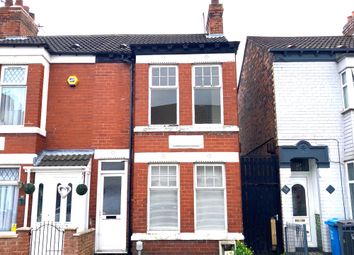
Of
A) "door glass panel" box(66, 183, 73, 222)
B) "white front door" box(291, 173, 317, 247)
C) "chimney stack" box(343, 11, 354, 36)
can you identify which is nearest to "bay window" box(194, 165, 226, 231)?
"white front door" box(291, 173, 317, 247)

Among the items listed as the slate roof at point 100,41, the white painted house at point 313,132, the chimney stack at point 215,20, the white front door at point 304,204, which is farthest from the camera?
the chimney stack at point 215,20

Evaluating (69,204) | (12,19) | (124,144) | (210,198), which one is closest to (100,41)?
(12,19)

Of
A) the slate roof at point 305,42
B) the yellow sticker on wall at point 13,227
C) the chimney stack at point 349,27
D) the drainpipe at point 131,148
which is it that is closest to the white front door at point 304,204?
the slate roof at point 305,42

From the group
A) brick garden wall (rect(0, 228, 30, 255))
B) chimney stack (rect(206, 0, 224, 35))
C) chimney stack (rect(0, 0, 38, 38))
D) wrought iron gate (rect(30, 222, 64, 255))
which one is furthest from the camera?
chimney stack (rect(0, 0, 38, 38))

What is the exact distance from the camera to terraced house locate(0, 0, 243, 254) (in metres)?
10.5

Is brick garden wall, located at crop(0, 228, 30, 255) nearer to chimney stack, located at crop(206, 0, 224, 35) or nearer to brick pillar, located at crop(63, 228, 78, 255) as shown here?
brick pillar, located at crop(63, 228, 78, 255)

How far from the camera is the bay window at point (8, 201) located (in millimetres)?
10609

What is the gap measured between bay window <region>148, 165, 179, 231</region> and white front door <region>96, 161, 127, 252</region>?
3.10 ft

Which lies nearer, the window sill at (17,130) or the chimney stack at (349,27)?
the window sill at (17,130)

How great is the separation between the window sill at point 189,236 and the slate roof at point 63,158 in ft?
9.31

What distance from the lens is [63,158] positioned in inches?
433

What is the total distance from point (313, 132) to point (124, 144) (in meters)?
6.34

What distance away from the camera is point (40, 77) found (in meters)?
11.2

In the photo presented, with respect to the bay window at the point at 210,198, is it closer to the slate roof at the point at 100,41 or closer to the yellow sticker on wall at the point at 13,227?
the slate roof at the point at 100,41
